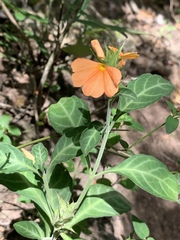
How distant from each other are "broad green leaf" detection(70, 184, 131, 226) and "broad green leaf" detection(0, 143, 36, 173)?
24 cm

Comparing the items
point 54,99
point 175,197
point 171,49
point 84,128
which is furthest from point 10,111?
point 171,49

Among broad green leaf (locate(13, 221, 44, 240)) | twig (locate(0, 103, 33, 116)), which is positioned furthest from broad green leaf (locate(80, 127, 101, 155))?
twig (locate(0, 103, 33, 116))

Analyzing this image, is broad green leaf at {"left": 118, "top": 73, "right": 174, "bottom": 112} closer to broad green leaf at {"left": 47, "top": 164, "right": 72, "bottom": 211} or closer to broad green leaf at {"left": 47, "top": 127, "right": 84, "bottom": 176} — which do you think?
broad green leaf at {"left": 47, "top": 127, "right": 84, "bottom": 176}

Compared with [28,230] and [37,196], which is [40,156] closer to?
[37,196]

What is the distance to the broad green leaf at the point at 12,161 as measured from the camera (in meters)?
1.20

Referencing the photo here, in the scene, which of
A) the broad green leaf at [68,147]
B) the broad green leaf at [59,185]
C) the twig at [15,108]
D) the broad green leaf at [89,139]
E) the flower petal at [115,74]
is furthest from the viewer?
the twig at [15,108]

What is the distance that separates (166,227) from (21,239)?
89cm

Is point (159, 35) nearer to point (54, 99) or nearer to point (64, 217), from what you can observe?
point (54, 99)

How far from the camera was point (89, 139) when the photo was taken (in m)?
1.14

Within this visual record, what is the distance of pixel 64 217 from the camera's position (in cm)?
122

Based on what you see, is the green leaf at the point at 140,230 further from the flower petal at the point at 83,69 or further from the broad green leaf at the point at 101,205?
the flower petal at the point at 83,69

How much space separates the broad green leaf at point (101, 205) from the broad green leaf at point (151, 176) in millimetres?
166

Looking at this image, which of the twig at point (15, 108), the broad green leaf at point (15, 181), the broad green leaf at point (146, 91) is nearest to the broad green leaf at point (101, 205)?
the broad green leaf at point (15, 181)

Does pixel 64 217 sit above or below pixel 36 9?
below
